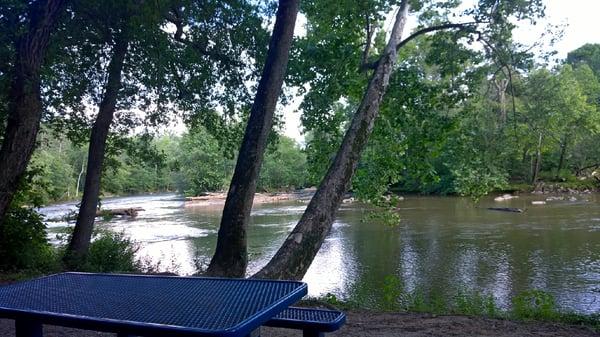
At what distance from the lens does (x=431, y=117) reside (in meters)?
7.66

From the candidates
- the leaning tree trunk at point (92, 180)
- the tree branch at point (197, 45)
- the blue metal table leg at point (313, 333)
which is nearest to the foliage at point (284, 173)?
the leaning tree trunk at point (92, 180)

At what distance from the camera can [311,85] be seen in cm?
801

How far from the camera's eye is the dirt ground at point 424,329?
14.1 feet

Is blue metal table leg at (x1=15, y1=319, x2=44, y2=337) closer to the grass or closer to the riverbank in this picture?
the grass

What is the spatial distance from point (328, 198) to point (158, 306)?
3.59 meters

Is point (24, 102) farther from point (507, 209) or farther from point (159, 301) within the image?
point (507, 209)

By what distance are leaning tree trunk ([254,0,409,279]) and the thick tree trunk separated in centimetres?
41

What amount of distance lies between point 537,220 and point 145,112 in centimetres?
1603

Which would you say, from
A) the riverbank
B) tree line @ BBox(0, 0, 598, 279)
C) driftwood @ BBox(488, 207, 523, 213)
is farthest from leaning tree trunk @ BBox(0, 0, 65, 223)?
the riverbank

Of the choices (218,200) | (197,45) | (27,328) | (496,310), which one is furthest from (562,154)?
(27,328)

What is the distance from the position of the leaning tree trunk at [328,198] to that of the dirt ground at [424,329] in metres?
0.76

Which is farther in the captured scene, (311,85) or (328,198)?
(311,85)

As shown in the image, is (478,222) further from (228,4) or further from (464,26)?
(228,4)

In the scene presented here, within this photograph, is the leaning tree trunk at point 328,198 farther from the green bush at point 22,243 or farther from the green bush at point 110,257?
the green bush at point 22,243
